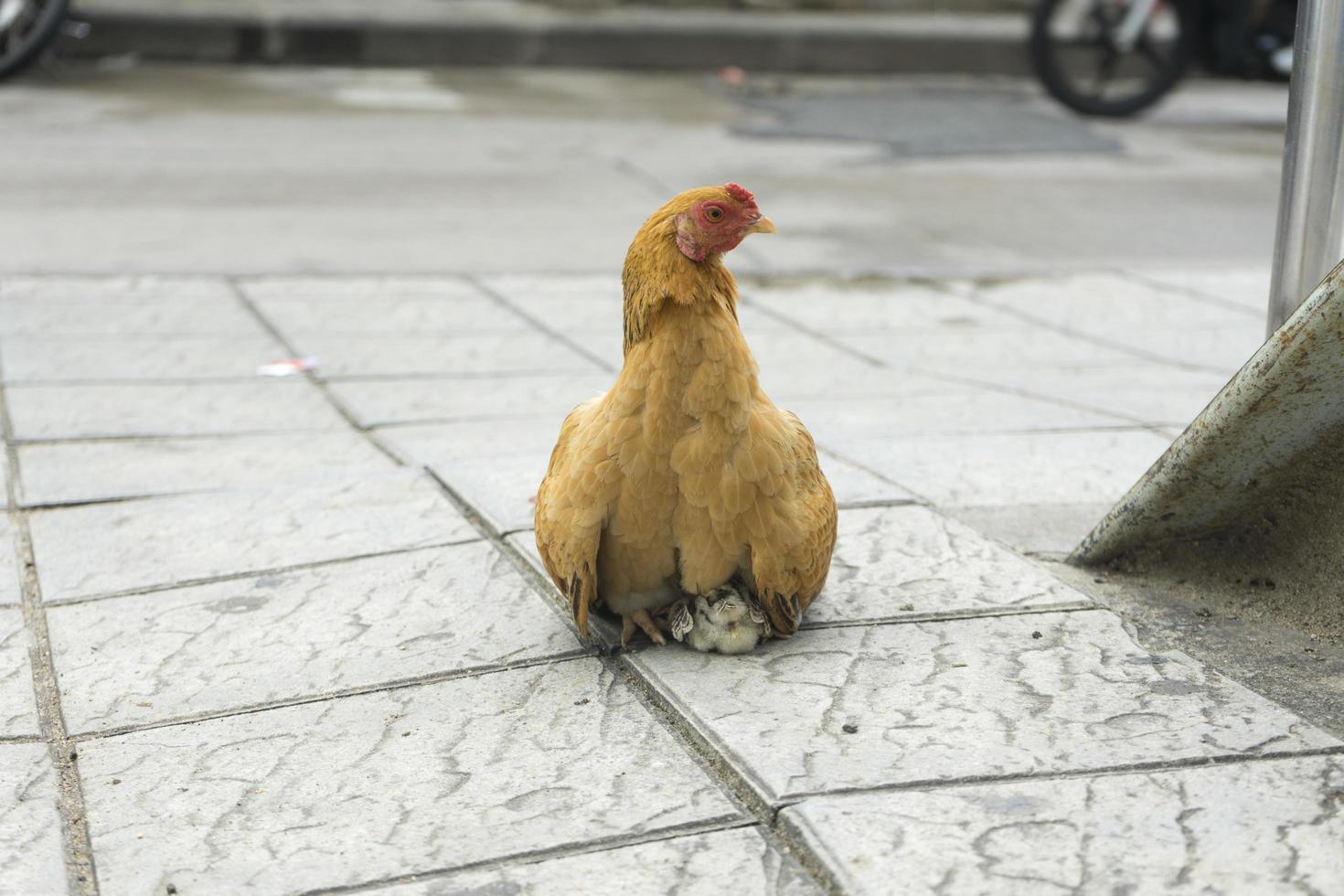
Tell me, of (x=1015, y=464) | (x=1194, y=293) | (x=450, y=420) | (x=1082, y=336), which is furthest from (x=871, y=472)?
(x=1194, y=293)

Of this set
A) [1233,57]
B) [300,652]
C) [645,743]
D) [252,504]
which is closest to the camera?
[645,743]

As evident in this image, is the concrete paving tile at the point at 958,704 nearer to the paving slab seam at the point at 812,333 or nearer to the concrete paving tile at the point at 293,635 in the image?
the concrete paving tile at the point at 293,635

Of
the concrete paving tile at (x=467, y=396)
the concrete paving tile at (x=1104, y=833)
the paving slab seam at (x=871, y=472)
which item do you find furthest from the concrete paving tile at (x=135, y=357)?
the concrete paving tile at (x=1104, y=833)

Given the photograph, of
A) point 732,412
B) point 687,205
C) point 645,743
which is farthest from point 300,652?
point 687,205

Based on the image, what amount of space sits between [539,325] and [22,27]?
266 inches

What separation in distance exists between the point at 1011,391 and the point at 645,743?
308 cm

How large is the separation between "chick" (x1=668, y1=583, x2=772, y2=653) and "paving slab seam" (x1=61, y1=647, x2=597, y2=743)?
0.72 feet

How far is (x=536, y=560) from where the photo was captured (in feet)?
11.6

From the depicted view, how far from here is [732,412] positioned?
2.91 m

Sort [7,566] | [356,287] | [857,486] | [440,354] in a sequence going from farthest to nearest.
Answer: [356,287] → [440,354] → [857,486] → [7,566]

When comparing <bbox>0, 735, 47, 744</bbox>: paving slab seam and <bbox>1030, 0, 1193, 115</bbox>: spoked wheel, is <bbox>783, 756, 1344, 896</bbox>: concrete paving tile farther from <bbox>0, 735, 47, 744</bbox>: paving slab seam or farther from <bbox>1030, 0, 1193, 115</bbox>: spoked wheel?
<bbox>1030, 0, 1193, 115</bbox>: spoked wheel

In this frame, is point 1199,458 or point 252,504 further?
point 252,504

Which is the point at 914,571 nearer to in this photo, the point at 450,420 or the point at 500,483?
the point at 500,483

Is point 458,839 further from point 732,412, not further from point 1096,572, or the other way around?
point 1096,572
